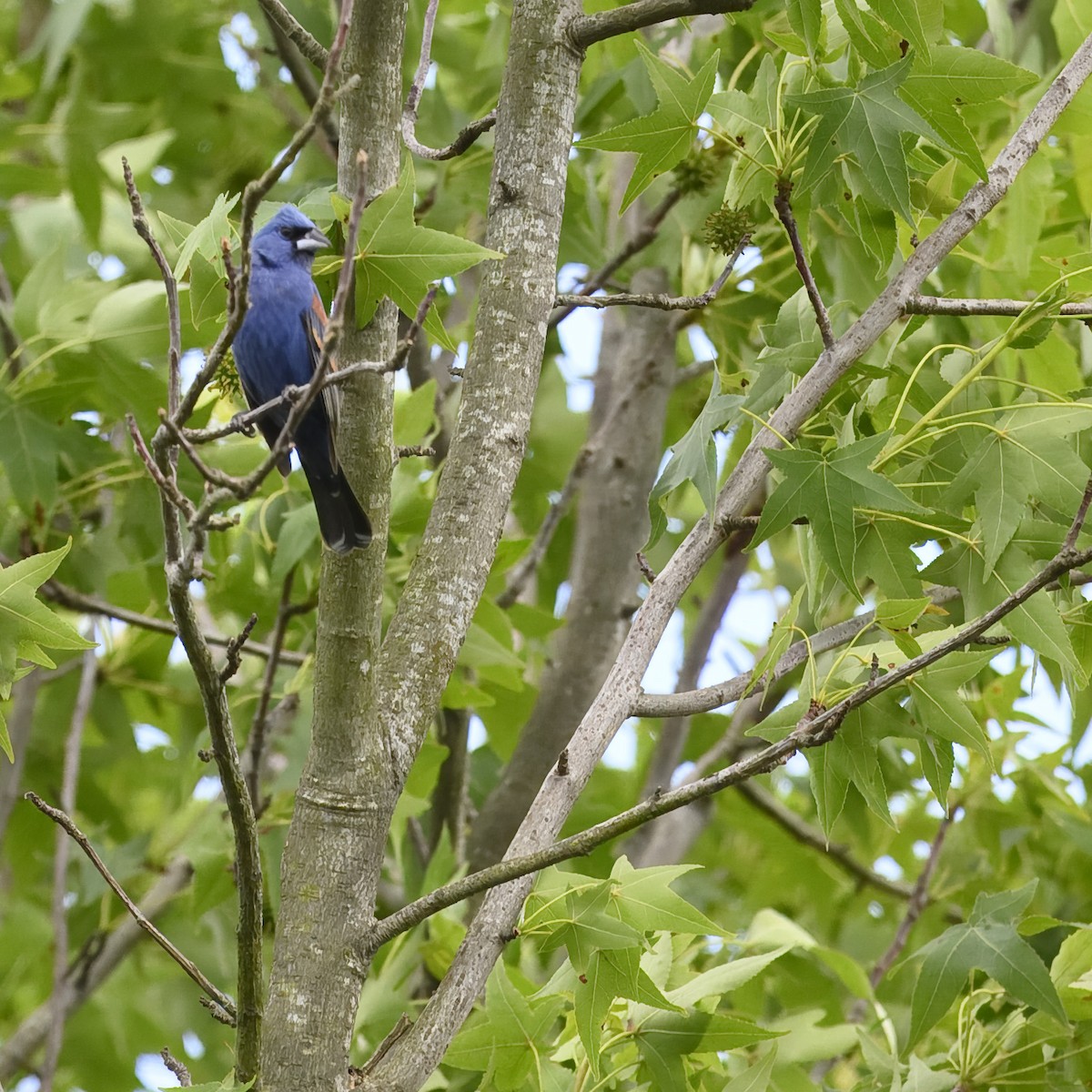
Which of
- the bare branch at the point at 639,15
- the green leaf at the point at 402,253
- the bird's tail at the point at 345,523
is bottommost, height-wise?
the bird's tail at the point at 345,523

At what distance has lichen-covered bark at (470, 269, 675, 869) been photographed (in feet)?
14.5

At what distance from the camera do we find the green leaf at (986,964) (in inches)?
105

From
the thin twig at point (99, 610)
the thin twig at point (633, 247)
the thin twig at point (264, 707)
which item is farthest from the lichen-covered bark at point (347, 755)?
the thin twig at point (99, 610)

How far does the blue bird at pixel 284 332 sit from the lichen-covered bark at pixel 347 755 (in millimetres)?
878

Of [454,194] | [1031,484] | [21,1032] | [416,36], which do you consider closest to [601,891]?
[1031,484]

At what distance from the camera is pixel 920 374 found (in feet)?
10.0

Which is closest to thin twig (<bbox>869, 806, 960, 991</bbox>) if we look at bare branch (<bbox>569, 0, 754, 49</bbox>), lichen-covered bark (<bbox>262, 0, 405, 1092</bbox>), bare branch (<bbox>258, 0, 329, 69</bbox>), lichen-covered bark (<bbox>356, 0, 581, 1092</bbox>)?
lichen-covered bark (<bbox>356, 0, 581, 1092</bbox>)

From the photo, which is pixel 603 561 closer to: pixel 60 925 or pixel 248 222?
pixel 60 925

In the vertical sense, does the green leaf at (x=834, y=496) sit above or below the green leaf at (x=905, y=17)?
below

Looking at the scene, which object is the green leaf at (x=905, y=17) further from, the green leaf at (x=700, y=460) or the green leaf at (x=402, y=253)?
the green leaf at (x=402, y=253)

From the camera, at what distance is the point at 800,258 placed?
2391mm

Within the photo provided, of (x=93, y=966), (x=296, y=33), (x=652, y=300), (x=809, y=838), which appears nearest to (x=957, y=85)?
(x=652, y=300)

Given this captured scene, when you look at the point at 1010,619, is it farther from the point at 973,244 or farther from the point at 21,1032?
the point at 21,1032

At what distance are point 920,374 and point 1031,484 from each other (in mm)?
679
